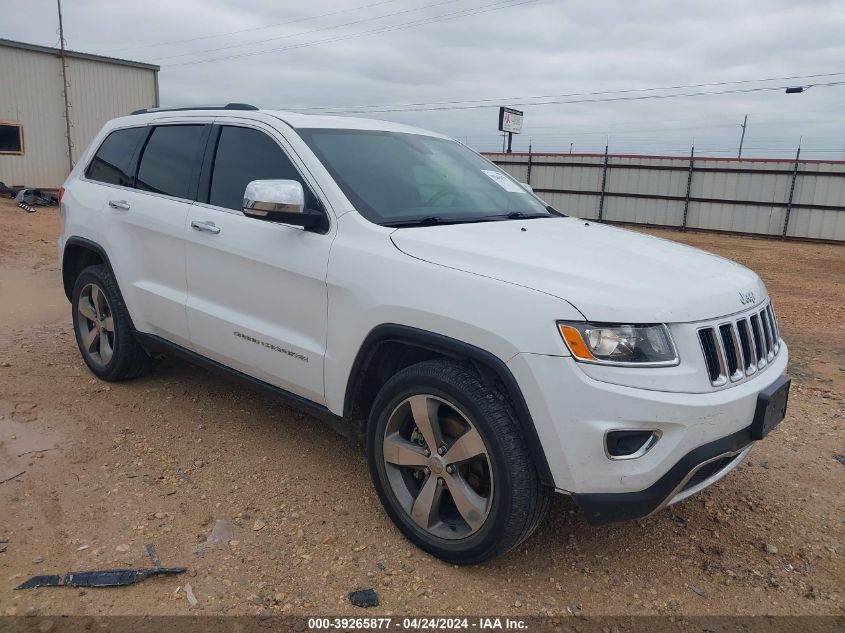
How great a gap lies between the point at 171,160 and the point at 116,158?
2.50 ft

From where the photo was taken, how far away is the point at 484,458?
2703mm

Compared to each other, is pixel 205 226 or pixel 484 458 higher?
pixel 205 226

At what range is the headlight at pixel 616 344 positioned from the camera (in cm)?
236

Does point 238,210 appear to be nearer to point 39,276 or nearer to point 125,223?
point 125,223

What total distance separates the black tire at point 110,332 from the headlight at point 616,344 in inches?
126

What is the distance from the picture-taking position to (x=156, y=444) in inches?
155

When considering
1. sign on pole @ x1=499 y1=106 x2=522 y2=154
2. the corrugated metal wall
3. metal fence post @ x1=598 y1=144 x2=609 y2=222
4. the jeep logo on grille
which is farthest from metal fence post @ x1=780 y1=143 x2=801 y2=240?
the jeep logo on grille

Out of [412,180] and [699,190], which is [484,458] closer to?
[412,180]

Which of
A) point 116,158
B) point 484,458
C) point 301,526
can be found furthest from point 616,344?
point 116,158

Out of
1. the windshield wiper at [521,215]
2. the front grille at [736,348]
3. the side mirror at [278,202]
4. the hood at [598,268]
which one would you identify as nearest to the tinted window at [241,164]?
the side mirror at [278,202]

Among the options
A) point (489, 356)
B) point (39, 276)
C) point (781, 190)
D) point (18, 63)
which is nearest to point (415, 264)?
point (489, 356)

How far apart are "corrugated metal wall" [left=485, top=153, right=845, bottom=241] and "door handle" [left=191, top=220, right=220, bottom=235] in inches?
691

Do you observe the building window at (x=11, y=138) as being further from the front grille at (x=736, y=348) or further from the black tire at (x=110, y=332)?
the front grille at (x=736, y=348)

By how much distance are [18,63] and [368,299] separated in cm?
2076
